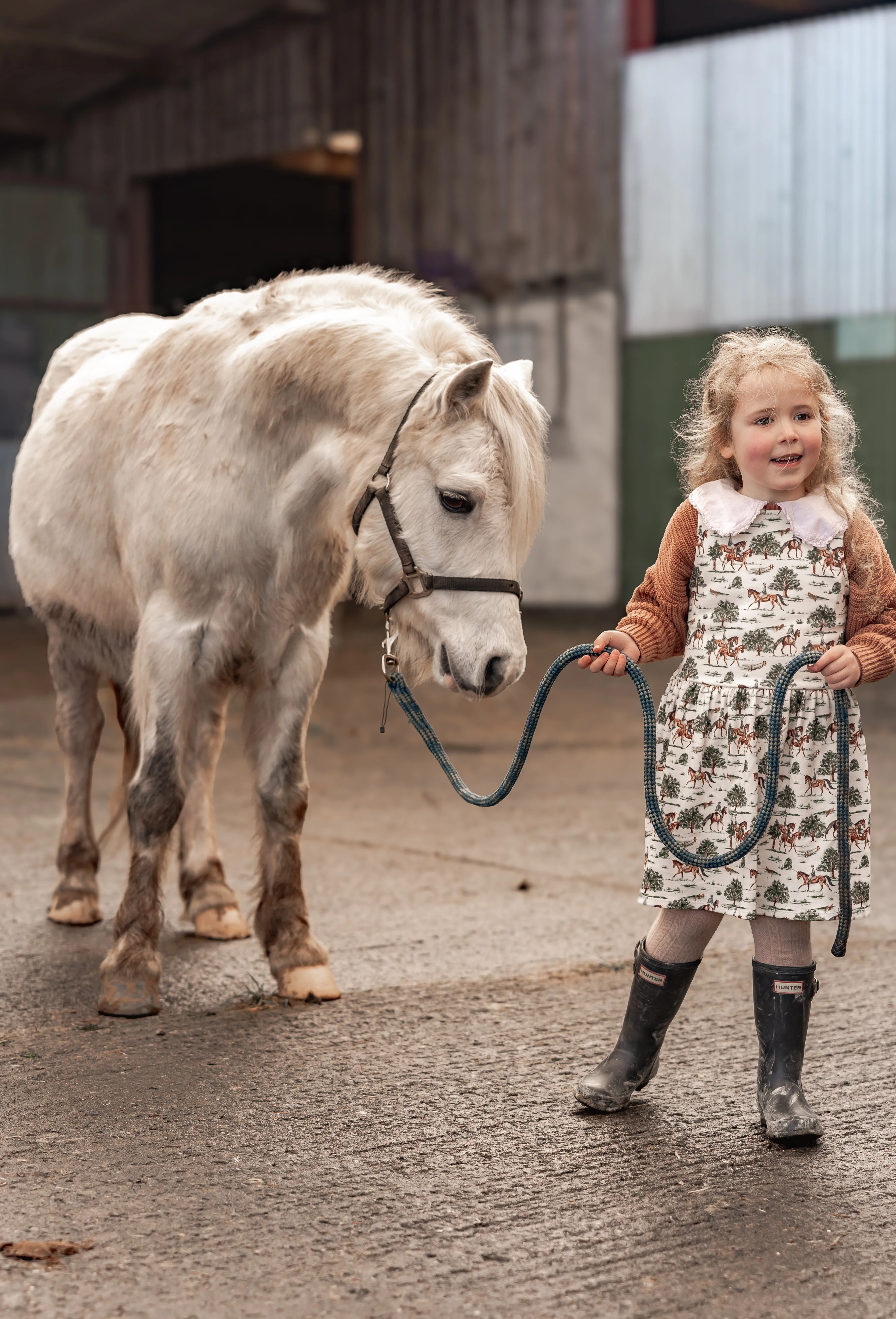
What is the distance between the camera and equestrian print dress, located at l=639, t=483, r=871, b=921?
2.71m

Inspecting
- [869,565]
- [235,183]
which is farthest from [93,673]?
[235,183]

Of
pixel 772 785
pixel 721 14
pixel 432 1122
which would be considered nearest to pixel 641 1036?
pixel 432 1122

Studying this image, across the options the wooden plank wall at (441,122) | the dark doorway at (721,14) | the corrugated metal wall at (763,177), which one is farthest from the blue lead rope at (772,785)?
the dark doorway at (721,14)

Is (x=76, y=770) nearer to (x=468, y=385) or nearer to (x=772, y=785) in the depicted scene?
(x=468, y=385)

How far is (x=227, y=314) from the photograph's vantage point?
12.0 ft

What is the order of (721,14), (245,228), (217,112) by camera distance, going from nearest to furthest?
(721,14), (217,112), (245,228)

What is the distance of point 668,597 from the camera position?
2889 millimetres

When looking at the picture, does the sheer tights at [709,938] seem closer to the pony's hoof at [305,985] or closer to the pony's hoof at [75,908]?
the pony's hoof at [305,985]

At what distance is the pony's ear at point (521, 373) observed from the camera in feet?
10.6

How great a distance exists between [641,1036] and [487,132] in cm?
1270

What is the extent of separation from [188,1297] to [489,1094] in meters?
0.97

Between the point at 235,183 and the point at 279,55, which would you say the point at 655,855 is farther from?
the point at 235,183

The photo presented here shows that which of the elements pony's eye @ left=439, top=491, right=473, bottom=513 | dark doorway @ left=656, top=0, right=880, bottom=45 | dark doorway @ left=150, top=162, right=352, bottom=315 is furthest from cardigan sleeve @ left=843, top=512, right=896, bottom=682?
dark doorway @ left=150, top=162, right=352, bottom=315

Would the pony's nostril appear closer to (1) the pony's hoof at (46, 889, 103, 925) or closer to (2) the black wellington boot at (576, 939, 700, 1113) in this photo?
(2) the black wellington boot at (576, 939, 700, 1113)
